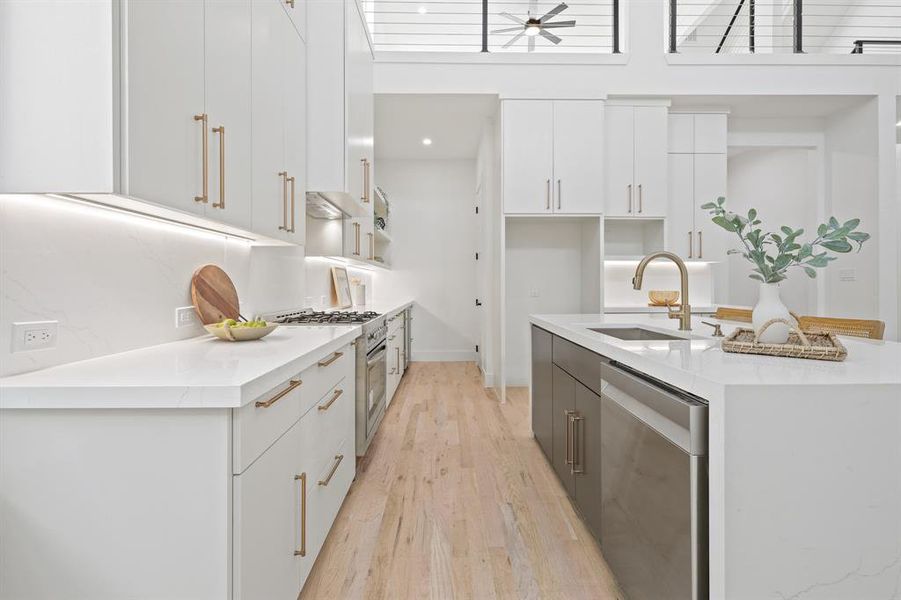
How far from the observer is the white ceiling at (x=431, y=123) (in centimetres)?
431

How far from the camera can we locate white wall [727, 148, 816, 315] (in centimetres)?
595

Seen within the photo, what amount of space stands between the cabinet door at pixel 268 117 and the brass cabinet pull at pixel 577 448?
164 centimetres

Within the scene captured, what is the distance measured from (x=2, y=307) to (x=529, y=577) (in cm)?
182

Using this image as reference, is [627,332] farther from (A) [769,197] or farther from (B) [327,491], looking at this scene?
(A) [769,197]

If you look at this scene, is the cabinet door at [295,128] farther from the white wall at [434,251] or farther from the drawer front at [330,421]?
A: the white wall at [434,251]

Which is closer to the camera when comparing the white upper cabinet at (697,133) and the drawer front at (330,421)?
the drawer front at (330,421)

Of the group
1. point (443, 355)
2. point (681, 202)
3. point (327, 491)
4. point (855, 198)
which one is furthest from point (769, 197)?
point (327, 491)

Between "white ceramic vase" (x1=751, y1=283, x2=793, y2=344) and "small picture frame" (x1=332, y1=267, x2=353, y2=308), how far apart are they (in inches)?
131

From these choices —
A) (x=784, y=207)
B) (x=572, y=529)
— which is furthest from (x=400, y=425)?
(x=784, y=207)

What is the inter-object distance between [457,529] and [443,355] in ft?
14.3

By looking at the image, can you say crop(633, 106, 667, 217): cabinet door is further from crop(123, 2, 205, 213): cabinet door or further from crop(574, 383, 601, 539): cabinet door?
crop(123, 2, 205, 213): cabinet door

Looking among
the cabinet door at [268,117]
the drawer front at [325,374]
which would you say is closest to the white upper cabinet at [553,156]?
the cabinet door at [268,117]

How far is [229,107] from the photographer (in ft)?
5.29

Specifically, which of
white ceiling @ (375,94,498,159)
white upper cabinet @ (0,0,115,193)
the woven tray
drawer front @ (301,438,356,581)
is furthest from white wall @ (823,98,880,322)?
white upper cabinet @ (0,0,115,193)
